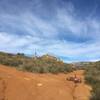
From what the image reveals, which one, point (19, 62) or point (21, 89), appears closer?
point (21, 89)

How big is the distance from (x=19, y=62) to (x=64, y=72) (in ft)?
17.8

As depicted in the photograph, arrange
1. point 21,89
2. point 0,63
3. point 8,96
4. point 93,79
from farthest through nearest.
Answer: point 0,63 < point 93,79 < point 21,89 < point 8,96

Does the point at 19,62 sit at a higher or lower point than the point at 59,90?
higher

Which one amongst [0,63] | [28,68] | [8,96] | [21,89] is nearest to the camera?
[8,96]

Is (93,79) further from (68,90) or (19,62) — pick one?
(19,62)

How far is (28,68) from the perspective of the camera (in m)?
28.1

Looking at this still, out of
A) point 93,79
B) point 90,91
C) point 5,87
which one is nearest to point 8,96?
point 5,87

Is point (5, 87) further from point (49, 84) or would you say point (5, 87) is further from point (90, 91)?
point (90, 91)

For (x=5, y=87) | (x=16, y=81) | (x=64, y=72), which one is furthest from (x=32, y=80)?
(x=64, y=72)

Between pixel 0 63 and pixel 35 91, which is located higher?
pixel 0 63

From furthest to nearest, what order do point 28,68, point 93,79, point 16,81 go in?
1. point 28,68
2. point 93,79
3. point 16,81

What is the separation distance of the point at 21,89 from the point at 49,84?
8.32 feet

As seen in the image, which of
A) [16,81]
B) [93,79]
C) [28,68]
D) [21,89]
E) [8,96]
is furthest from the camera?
[28,68]

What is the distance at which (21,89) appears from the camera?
1992 centimetres
